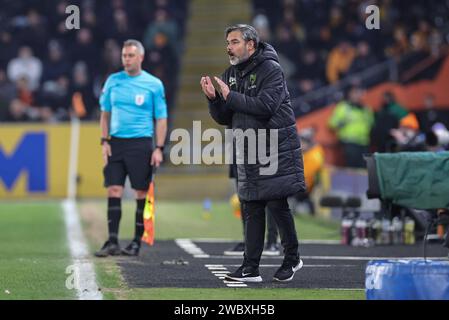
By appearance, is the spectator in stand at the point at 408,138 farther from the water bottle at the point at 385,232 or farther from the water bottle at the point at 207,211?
the water bottle at the point at 207,211

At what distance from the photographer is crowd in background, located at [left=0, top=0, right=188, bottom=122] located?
27344 mm

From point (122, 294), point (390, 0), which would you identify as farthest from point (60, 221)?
point (390, 0)

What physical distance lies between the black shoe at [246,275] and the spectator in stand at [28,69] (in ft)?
60.3

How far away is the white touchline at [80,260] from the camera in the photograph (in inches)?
361

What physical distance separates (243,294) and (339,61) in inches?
795

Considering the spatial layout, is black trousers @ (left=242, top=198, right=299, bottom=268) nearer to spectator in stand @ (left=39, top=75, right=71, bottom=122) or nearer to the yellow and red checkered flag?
the yellow and red checkered flag

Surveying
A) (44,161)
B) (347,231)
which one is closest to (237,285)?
(347,231)

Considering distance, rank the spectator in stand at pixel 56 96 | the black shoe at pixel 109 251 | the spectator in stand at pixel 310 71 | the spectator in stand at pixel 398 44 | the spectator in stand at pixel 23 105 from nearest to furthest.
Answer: the black shoe at pixel 109 251, the spectator in stand at pixel 23 105, the spectator in stand at pixel 56 96, the spectator in stand at pixel 398 44, the spectator in stand at pixel 310 71

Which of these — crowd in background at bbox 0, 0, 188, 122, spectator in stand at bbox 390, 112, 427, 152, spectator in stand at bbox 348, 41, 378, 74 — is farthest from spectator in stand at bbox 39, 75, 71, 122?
spectator in stand at bbox 390, 112, 427, 152

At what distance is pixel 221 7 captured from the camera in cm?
3381

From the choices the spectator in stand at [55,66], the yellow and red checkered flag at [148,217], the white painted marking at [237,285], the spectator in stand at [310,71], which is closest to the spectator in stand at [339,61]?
the spectator in stand at [310,71]

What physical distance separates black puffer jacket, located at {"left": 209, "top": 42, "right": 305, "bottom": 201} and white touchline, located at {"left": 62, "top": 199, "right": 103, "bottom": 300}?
1556 mm

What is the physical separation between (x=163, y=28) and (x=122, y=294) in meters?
21.4
